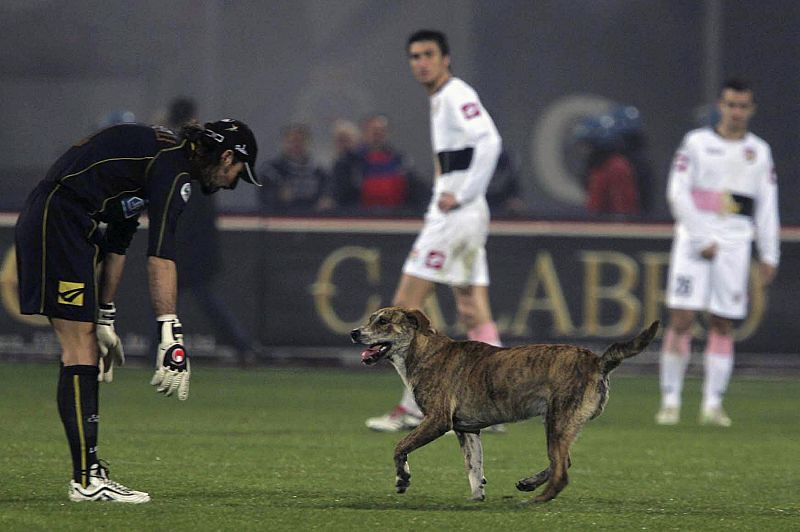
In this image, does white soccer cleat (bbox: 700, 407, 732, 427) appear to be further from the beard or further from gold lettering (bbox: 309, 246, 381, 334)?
the beard

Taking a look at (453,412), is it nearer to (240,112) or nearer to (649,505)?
(649,505)

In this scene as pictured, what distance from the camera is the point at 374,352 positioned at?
906 cm

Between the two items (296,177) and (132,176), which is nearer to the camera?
(132,176)

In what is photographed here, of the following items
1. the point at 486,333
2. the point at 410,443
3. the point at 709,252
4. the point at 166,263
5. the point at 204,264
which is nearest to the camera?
the point at 166,263

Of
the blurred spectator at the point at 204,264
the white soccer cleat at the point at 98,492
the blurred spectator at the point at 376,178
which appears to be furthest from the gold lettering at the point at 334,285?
the white soccer cleat at the point at 98,492

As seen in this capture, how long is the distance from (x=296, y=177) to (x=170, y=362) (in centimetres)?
1150

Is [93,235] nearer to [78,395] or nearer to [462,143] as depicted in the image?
[78,395]

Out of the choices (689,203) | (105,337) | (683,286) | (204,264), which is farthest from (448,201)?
(204,264)

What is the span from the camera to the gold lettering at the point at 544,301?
17578mm

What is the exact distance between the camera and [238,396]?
15000mm

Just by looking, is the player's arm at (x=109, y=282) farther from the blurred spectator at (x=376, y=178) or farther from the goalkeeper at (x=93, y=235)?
the blurred spectator at (x=376, y=178)

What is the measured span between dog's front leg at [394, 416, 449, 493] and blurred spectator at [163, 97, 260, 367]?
8245 millimetres

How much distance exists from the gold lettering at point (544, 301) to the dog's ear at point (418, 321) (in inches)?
329

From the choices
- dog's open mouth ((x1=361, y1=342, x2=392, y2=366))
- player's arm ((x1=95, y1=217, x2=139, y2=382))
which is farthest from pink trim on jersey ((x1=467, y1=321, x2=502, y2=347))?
player's arm ((x1=95, y1=217, x2=139, y2=382))
